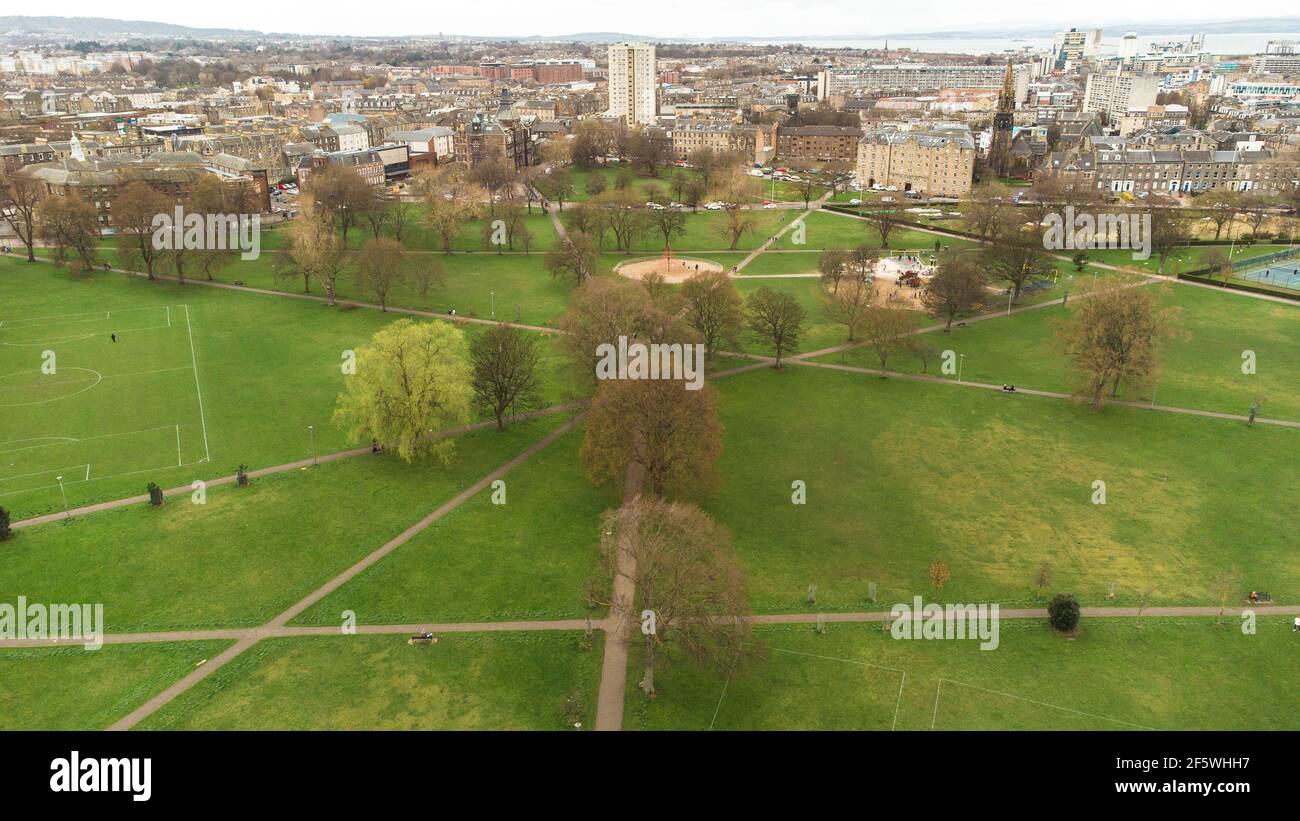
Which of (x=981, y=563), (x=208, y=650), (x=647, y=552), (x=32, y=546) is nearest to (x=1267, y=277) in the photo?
(x=981, y=563)

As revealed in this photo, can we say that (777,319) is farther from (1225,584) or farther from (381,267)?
(381,267)

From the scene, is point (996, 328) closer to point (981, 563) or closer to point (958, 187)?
point (981, 563)

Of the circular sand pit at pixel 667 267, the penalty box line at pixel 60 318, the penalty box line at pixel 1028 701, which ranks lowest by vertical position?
the penalty box line at pixel 1028 701

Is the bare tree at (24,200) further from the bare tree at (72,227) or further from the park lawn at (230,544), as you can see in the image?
the park lawn at (230,544)

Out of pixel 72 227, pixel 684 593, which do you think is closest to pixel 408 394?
pixel 684 593

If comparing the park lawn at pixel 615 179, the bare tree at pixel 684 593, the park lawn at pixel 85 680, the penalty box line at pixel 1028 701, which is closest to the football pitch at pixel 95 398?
the park lawn at pixel 85 680

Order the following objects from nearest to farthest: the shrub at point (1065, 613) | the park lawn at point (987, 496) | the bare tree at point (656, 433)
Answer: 1. the shrub at point (1065, 613)
2. the park lawn at point (987, 496)
3. the bare tree at point (656, 433)

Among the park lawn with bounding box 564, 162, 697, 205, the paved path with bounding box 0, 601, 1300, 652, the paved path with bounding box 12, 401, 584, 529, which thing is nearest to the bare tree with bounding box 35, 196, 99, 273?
the paved path with bounding box 12, 401, 584, 529
